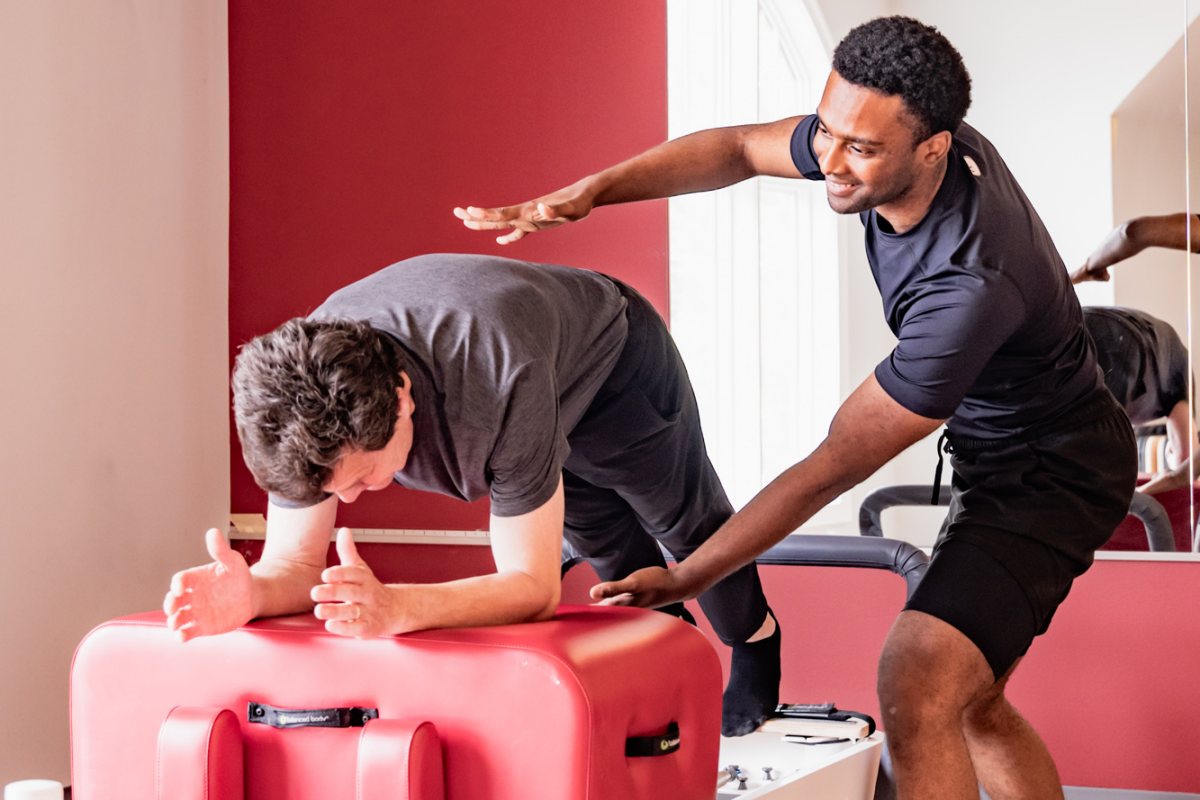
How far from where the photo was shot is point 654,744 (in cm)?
148

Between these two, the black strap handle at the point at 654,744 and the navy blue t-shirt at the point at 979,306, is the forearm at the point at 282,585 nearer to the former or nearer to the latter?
the black strap handle at the point at 654,744

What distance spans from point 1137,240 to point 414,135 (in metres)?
2.08

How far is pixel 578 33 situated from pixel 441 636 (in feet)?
8.46

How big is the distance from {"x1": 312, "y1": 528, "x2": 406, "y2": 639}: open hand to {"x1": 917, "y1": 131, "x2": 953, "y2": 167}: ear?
Result: 107cm

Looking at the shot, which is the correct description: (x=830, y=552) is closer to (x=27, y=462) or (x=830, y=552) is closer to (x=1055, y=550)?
(x=1055, y=550)

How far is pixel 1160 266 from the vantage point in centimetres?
310

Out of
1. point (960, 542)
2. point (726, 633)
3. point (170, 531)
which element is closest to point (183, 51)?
point (170, 531)

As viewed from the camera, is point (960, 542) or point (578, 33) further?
point (578, 33)

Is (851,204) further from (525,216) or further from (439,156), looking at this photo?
(439,156)

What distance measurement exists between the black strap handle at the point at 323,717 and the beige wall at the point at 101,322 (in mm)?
1775

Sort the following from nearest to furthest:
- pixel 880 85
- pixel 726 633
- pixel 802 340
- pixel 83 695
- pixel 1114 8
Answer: pixel 83 695 → pixel 880 85 → pixel 726 633 → pixel 1114 8 → pixel 802 340

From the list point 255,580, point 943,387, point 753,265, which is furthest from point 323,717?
point 753,265

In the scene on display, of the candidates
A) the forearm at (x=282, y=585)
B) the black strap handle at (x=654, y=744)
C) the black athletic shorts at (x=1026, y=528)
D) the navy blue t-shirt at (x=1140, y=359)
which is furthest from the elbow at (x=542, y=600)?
the navy blue t-shirt at (x=1140, y=359)

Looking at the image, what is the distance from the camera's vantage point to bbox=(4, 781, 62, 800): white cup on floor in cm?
161
